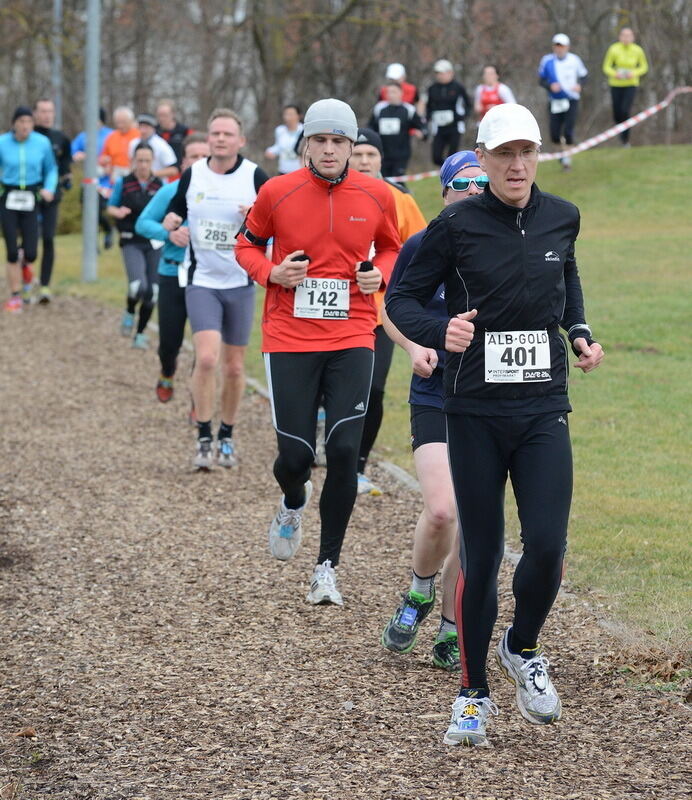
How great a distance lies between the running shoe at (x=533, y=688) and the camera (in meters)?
4.74

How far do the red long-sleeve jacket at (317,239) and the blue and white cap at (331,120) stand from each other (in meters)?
0.25

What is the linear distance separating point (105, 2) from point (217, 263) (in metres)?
36.2

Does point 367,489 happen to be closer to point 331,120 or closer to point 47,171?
point 331,120

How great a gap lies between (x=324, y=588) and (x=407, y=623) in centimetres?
85

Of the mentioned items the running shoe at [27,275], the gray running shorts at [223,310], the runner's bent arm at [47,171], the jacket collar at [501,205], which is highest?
the jacket collar at [501,205]

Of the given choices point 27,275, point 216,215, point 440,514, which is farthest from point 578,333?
point 27,275

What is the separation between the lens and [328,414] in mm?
6414

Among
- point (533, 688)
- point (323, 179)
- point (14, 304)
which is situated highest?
point (323, 179)

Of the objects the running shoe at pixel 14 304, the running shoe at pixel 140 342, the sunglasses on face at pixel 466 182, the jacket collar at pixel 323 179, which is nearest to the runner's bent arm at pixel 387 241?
the jacket collar at pixel 323 179

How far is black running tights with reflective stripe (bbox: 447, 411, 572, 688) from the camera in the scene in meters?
4.57

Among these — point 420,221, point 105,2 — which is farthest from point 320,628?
point 105,2

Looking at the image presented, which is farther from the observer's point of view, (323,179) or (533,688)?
(323,179)

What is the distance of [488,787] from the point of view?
14.3 feet

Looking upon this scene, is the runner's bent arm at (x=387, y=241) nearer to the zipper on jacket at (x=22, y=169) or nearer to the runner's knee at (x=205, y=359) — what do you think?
the runner's knee at (x=205, y=359)
